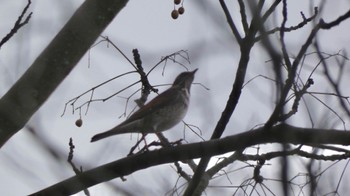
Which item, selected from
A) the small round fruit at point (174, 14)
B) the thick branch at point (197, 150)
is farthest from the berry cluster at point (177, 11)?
the thick branch at point (197, 150)

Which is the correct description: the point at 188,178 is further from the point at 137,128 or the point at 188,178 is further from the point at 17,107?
the point at 17,107

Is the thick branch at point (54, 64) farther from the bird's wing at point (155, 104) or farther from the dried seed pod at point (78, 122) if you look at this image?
the bird's wing at point (155, 104)

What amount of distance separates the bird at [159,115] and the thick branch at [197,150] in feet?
5.38

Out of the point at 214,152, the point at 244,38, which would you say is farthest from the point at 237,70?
the point at 214,152

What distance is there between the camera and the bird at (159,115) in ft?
25.2

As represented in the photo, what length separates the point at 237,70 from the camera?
18.0 feet

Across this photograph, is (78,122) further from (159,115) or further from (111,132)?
(159,115)

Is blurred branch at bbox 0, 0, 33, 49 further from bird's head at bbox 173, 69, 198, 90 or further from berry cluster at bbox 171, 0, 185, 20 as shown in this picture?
bird's head at bbox 173, 69, 198, 90

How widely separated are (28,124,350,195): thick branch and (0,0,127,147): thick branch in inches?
23.7

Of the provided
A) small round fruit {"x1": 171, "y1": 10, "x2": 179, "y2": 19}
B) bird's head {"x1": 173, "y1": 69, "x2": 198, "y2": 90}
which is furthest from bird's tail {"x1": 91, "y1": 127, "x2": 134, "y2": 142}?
bird's head {"x1": 173, "y1": 69, "x2": 198, "y2": 90}

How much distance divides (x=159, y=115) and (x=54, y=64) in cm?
269

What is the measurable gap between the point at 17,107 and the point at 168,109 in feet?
10.2

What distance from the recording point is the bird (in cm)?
770

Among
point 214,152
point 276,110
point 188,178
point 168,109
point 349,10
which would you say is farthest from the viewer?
point 168,109
